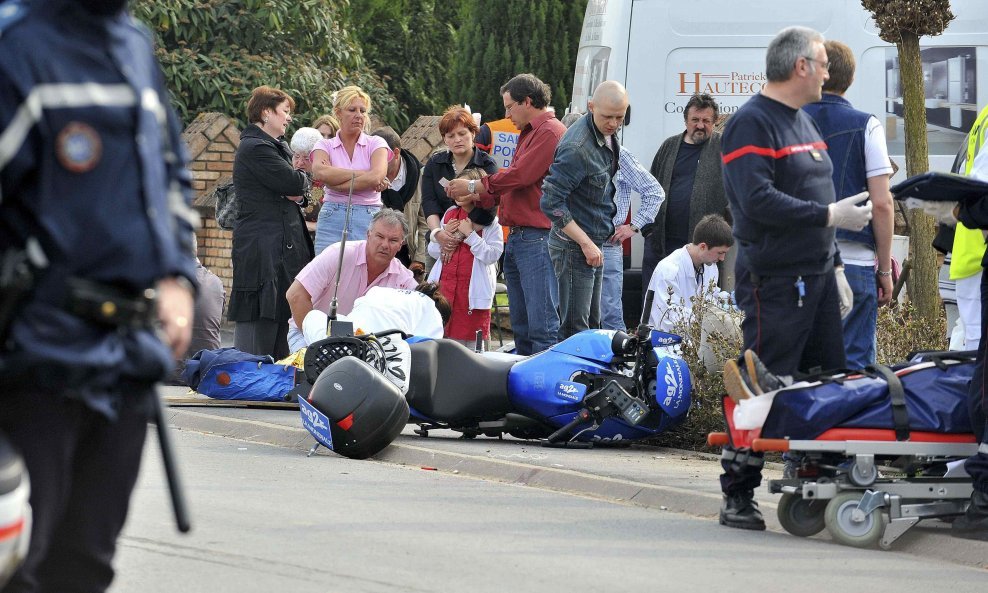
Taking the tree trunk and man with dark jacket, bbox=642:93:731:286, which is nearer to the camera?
the tree trunk

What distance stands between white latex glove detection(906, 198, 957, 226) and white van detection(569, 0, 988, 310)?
647 centimetres

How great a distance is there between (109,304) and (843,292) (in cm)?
430

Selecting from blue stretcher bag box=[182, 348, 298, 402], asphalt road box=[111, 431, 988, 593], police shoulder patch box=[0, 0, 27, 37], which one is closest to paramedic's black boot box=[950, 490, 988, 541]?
asphalt road box=[111, 431, 988, 593]

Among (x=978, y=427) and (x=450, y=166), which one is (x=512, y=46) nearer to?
(x=450, y=166)

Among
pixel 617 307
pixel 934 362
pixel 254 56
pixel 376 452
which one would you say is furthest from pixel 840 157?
pixel 254 56

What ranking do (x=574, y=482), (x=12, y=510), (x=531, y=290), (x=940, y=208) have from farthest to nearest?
(x=531, y=290) < (x=574, y=482) < (x=940, y=208) < (x=12, y=510)

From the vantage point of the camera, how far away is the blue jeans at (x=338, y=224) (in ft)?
39.3

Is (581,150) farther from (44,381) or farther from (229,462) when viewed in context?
(44,381)

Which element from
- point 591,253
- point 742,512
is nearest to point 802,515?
point 742,512

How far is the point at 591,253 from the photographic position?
9.88 metres

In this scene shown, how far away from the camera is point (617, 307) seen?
11.0 meters

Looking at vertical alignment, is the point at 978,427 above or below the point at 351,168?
below

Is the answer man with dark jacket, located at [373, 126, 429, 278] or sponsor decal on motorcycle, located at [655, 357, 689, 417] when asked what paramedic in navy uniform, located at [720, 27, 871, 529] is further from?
man with dark jacket, located at [373, 126, 429, 278]

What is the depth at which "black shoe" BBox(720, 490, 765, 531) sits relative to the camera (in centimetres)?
661
